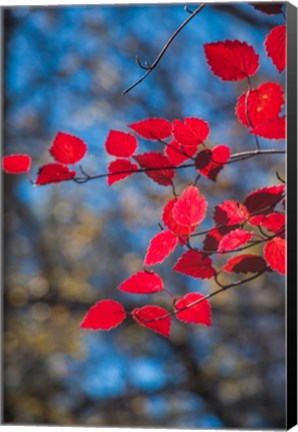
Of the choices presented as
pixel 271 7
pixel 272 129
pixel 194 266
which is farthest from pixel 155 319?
pixel 271 7

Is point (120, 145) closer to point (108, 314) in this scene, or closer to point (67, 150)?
point (67, 150)

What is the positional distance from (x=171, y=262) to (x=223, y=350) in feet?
0.87

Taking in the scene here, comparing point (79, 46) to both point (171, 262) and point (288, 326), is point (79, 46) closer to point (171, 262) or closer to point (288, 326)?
point (171, 262)

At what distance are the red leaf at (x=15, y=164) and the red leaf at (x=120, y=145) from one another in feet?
1.17

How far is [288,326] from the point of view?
52.3 inches

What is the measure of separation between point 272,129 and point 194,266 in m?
0.27

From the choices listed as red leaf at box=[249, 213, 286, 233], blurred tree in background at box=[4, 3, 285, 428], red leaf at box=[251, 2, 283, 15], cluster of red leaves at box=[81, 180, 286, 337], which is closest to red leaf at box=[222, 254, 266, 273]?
cluster of red leaves at box=[81, 180, 286, 337]

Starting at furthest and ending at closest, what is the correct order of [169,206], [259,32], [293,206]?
[259,32] < [293,206] < [169,206]

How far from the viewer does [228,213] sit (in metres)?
1.22

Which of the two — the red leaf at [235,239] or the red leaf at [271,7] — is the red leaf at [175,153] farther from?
the red leaf at [271,7]

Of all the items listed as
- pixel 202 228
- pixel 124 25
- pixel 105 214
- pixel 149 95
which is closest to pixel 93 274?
pixel 105 214

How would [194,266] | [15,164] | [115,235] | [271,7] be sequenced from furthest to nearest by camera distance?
1. [115,235]
2. [15,164]
3. [271,7]
4. [194,266]

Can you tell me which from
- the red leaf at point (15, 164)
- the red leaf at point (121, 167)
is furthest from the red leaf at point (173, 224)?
the red leaf at point (15, 164)

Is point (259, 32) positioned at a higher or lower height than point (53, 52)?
higher
